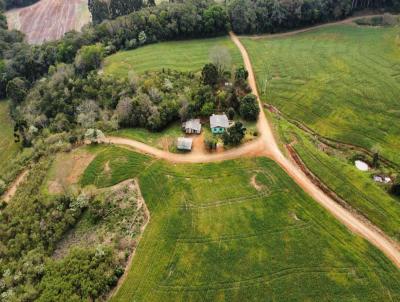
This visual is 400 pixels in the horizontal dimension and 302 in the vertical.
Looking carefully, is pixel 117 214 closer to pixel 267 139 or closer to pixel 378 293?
pixel 267 139

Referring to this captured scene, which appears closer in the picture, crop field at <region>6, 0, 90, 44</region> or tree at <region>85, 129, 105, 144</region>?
tree at <region>85, 129, 105, 144</region>

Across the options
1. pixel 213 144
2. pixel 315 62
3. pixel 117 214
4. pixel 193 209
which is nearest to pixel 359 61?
pixel 315 62

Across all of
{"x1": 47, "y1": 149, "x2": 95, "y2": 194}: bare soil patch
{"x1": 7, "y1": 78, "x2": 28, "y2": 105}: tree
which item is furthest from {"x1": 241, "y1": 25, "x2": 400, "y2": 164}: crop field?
{"x1": 7, "y1": 78, "x2": 28, "y2": 105}: tree

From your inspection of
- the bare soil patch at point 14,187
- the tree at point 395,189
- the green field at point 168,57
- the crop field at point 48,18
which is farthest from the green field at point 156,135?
the crop field at point 48,18

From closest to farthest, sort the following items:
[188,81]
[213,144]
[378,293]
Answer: [378,293] < [213,144] < [188,81]

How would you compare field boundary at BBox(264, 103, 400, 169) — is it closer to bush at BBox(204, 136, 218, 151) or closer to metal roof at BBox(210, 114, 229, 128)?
metal roof at BBox(210, 114, 229, 128)

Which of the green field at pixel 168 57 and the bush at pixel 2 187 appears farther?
the green field at pixel 168 57

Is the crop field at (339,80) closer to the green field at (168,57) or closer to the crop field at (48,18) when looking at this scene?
the green field at (168,57)
